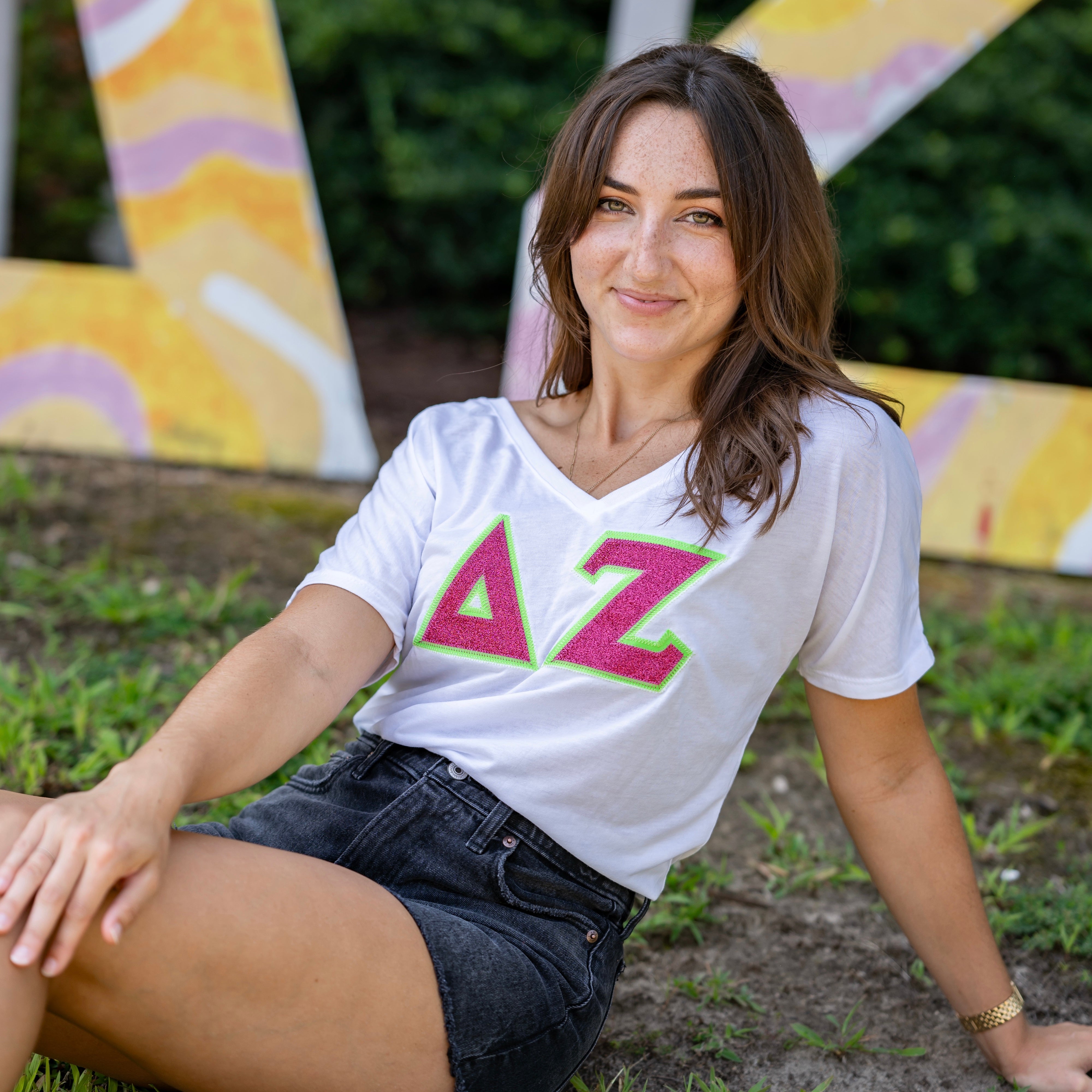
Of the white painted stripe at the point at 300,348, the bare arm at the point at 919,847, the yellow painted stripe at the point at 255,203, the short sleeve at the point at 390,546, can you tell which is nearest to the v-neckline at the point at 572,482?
the short sleeve at the point at 390,546

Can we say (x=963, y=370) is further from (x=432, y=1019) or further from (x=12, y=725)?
(x=432, y=1019)

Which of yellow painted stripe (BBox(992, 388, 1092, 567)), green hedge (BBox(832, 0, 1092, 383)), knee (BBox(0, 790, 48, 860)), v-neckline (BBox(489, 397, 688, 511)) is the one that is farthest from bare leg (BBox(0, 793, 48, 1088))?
green hedge (BBox(832, 0, 1092, 383))

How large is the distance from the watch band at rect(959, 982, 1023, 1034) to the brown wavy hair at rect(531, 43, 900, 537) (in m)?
0.76

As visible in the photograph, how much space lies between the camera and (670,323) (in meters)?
1.65

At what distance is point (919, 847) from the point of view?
1.63m

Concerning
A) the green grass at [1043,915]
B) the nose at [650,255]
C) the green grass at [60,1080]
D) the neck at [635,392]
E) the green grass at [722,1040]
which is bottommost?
the green grass at [1043,915]

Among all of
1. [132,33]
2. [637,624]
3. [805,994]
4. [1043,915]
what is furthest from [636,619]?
[132,33]

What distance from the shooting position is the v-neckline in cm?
158

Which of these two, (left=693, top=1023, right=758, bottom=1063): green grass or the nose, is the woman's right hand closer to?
the nose

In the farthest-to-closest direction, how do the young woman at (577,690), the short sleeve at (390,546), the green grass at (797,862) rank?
the green grass at (797,862) < the short sleeve at (390,546) < the young woman at (577,690)

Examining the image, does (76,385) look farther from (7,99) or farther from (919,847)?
(919,847)

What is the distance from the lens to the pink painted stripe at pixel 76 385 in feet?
13.5

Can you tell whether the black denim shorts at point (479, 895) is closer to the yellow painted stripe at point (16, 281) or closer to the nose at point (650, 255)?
the nose at point (650, 255)

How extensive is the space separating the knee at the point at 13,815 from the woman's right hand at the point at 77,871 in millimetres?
22
